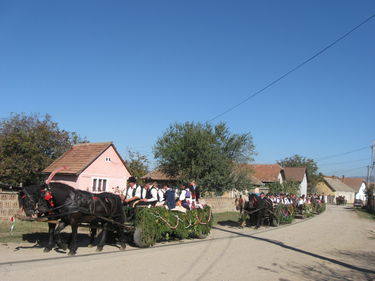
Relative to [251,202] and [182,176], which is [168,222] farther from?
[182,176]

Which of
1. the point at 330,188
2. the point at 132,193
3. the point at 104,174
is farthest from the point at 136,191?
the point at 330,188

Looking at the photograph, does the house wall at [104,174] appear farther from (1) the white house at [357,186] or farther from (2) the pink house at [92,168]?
(1) the white house at [357,186]

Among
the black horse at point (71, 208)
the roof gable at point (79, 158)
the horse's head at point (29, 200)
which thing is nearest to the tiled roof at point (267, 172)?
the roof gable at point (79, 158)

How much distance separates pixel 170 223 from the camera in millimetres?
12312

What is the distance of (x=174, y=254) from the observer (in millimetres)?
10516

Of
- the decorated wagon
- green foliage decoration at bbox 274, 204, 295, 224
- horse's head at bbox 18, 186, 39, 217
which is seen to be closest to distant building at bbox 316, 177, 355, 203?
green foliage decoration at bbox 274, 204, 295, 224

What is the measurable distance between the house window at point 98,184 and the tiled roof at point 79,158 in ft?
5.73

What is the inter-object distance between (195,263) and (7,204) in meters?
9.98

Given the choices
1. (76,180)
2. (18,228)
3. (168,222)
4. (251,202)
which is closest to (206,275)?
(168,222)

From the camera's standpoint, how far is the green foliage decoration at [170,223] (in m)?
11.4

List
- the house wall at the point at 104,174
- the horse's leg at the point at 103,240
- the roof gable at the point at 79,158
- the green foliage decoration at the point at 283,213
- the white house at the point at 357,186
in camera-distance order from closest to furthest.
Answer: the horse's leg at the point at 103,240
the green foliage decoration at the point at 283,213
the roof gable at the point at 79,158
the house wall at the point at 104,174
the white house at the point at 357,186

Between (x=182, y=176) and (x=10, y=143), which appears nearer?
(x=10, y=143)

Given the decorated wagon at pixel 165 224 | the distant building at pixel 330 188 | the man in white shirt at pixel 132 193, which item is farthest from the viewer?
the distant building at pixel 330 188

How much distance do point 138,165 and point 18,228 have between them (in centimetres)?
2940
